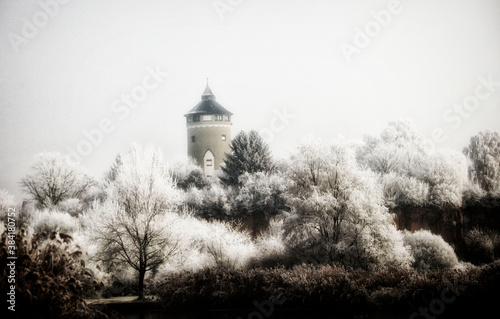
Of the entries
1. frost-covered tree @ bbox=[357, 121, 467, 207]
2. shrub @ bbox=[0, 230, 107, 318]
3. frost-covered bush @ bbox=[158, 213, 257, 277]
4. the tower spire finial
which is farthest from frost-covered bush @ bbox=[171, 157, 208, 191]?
shrub @ bbox=[0, 230, 107, 318]

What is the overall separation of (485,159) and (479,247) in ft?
46.6

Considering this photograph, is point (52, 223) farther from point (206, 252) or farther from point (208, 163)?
point (208, 163)

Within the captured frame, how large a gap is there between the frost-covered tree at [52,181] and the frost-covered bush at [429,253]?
35.7 meters

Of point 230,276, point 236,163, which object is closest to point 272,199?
point 236,163

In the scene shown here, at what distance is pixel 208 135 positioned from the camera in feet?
211

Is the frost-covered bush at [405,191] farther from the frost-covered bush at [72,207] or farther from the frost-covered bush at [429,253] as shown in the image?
the frost-covered bush at [72,207]

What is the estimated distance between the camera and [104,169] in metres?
62.6

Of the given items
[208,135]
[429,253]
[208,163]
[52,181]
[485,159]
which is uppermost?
[208,135]

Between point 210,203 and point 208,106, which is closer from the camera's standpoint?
point 210,203

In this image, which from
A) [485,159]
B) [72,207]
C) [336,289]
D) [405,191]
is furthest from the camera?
[72,207]

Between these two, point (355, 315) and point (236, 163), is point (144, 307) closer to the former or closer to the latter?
point (355, 315)

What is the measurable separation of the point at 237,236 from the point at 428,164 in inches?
715

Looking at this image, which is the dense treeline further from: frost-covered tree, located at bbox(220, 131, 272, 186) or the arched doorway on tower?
the arched doorway on tower

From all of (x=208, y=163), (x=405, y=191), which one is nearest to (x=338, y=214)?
(x=405, y=191)
